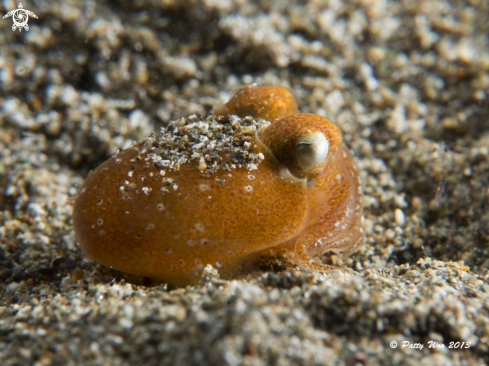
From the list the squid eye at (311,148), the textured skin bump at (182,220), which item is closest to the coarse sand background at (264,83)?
the textured skin bump at (182,220)

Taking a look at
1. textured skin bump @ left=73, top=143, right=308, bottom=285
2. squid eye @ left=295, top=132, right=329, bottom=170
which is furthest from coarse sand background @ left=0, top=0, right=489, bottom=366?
squid eye @ left=295, top=132, right=329, bottom=170

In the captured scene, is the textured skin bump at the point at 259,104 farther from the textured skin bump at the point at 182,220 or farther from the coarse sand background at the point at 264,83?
the coarse sand background at the point at 264,83

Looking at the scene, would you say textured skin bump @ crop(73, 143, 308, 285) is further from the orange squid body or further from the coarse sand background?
the coarse sand background

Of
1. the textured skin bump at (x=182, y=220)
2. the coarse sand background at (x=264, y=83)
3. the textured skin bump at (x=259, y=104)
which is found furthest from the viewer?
the textured skin bump at (x=259, y=104)

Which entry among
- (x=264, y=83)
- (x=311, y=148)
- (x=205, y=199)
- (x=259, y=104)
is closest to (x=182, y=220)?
(x=205, y=199)

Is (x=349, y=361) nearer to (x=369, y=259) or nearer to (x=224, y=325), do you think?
(x=224, y=325)

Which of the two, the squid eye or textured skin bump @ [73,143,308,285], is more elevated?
the squid eye

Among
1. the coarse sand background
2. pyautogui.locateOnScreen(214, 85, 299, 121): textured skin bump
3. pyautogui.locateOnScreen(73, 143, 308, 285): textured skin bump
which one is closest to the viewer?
pyautogui.locateOnScreen(73, 143, 308, 285): textured skin bump

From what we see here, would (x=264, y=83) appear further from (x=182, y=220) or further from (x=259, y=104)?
(x=182, y=220)
